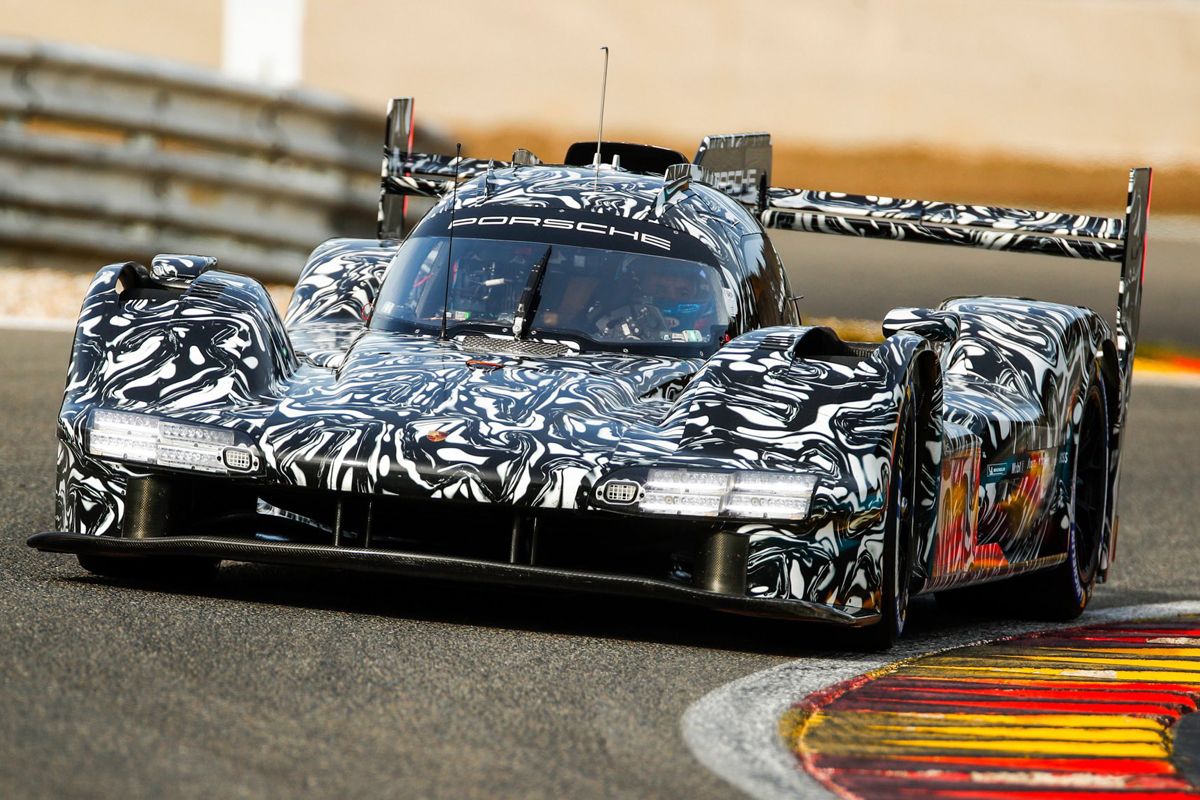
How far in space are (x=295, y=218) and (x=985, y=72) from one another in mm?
7877

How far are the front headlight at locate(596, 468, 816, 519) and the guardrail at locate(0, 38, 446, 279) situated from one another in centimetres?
972

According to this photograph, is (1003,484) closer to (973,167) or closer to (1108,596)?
(1108,596)

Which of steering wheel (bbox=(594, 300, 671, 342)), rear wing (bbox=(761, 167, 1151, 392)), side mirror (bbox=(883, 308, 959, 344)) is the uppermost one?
rear wing (bbox=(761, 167, 1151, 392))

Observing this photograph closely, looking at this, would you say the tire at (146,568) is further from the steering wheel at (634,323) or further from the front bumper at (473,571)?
the steering wheel at (634,323)

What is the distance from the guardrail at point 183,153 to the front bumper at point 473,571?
938cm

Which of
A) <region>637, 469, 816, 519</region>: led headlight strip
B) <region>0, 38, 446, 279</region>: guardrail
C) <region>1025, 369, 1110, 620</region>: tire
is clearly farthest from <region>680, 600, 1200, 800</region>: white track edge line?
<region>0, 38, 446, 279</region>: guardrail

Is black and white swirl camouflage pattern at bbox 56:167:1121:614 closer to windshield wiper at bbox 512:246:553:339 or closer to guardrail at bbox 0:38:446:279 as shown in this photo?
windshield wiper at bbox 512:246:553:339

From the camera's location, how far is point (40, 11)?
62.7ft

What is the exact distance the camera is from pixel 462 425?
572 cm

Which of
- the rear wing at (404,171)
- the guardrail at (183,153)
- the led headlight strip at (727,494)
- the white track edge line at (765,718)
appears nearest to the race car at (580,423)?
the led headlight strip at (727,494)

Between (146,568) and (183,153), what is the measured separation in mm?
9247

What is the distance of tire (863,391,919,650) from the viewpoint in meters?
5.83

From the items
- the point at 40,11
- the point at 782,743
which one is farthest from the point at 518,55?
the point at 782,743

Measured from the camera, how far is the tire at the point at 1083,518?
7.53m
